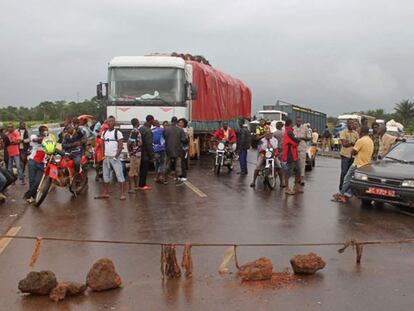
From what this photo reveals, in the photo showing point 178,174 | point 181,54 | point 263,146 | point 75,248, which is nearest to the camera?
point 75,248

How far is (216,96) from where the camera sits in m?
22.1

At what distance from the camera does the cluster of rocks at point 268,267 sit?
5.67m

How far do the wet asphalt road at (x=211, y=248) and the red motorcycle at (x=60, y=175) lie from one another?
0.28 metres

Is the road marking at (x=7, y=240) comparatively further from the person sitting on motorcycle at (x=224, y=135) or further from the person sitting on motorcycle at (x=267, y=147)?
the person sitting on motorcycle at (x=224, y=135)

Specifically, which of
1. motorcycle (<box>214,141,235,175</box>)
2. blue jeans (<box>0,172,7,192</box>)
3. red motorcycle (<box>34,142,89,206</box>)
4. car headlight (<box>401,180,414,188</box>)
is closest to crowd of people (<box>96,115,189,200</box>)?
red motorcycle (<box>34,142,89,206</box>)

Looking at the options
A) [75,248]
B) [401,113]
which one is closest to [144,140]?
[75,248]

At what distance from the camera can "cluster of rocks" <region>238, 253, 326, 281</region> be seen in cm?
567

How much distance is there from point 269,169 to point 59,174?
4.98m

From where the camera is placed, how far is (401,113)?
86562 mm

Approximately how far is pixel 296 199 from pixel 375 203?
163 centimetres

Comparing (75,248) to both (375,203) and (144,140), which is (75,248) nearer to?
(144,140)

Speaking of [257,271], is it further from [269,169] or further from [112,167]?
[269,169]

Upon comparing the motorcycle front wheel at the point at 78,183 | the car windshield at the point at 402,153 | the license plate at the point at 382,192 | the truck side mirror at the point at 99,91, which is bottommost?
the motorcycle front wheel at the point at 78,183

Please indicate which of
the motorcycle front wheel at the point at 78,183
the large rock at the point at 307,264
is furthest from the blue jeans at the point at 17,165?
the large rock at the point at 307,264
